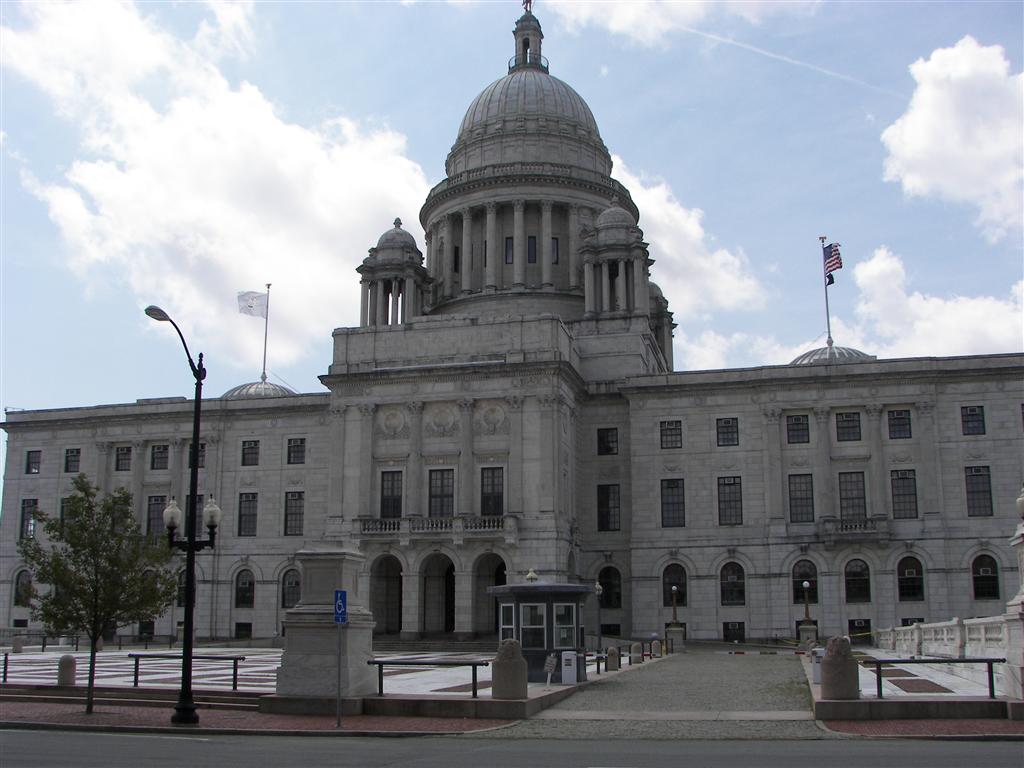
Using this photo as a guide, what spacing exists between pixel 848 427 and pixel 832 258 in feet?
33.4

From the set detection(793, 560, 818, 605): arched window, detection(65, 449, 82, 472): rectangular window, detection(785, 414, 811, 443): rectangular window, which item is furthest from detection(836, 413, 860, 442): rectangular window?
detection(65, 449, 82, 472): rectangular window

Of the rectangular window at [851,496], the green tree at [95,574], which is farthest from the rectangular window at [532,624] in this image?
the rectangular window at [851,496]

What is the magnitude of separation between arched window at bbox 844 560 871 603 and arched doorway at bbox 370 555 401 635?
23.2 meters

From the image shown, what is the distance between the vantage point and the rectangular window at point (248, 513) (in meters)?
66.2

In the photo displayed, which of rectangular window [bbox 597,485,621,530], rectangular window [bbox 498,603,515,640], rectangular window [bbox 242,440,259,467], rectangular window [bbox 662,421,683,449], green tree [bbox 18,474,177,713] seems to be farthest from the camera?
rectangular window [bbox 242,440,259,467]

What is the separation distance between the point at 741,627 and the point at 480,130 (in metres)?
39.1

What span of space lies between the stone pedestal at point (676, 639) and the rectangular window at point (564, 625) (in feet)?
66.9

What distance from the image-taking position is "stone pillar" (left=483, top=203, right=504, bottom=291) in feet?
239

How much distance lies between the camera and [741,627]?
57844 mm

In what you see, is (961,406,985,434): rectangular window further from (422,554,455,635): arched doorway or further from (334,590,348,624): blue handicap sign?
(334,590,348,624): blue handicap sign

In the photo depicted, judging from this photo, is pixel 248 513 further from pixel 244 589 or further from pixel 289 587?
pixel 289 587

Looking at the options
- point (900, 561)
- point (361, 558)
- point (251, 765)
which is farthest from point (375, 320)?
point (251, 765)

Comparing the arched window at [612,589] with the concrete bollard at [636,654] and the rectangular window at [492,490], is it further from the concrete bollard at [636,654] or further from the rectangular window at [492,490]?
the concrete bollard at [636,654]

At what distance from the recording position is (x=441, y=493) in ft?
194
